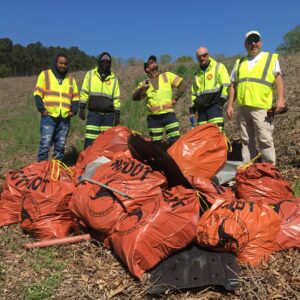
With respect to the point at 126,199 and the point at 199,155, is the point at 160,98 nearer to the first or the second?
the point at 199,155

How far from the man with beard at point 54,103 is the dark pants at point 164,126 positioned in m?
1.24

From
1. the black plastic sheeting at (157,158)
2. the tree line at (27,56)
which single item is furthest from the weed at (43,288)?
the tree line at (27,56)

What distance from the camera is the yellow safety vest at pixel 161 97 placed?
5.81 metres

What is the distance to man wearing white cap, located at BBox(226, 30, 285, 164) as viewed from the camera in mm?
4566

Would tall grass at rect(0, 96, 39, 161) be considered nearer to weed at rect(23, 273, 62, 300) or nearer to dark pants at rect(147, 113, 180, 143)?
dark pants at rect(147, 113, 180, 143)

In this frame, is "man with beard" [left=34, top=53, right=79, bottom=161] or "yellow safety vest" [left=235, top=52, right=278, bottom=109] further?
"man with beard" [left=34, top=53, right=79, bottom=161]

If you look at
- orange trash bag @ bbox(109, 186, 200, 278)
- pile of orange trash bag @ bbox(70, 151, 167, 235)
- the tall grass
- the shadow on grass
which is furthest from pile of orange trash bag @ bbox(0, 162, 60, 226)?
the tall grass

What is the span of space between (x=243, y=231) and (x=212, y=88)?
3034mm

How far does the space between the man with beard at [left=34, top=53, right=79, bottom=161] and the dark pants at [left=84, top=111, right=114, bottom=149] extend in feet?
0.99

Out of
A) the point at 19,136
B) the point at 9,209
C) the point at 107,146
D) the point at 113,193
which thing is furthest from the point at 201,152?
the point at 19,136

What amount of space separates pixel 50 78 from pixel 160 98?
169 cm

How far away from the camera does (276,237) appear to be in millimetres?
3135

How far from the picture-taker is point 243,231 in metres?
2.94

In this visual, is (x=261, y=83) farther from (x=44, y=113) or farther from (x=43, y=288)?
(x=43, y=288)
